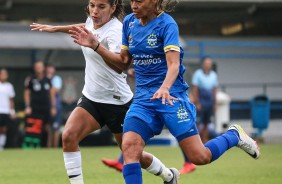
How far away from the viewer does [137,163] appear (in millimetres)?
7297

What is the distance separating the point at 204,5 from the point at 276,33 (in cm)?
389

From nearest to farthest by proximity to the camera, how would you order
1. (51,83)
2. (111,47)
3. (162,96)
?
1. (162,96)
2. (111,47)
3. (51,83)

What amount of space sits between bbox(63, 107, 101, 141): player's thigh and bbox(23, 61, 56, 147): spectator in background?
10564 millimetres

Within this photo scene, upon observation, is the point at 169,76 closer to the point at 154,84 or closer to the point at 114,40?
the point at 154,84

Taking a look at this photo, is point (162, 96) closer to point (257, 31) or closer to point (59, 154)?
point (59, 154)

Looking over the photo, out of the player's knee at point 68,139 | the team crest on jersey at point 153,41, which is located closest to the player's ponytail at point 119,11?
the team crest on jersey at point 153,41

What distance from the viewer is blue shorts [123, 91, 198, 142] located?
749 cm

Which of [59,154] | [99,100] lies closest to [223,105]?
[59,154]

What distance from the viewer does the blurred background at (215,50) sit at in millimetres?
21734

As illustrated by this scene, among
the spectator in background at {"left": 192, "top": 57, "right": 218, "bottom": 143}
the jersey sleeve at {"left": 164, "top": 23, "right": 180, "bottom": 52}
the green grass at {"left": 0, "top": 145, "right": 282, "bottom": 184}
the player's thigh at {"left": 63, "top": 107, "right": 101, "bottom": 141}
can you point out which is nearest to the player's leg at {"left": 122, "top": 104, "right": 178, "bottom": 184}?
the jersey sleeve at {"left": 164, "top": 23, "right": 180, "bottom": 52}

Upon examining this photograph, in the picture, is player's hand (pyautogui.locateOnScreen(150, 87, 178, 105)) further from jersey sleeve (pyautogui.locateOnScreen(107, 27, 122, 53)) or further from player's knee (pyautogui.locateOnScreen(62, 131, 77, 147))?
player's knee (pyautogui.locateOnScreen(62, 131, 77, 147))

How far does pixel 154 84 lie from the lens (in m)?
7.59

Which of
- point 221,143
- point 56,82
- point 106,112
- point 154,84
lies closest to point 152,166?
point 106,112

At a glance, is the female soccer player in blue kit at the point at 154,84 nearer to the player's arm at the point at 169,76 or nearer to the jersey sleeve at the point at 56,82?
the player's arm at the point at 169,76
